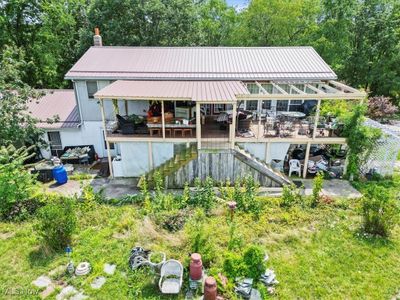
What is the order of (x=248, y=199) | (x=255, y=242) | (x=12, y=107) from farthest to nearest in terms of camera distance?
(x=12, y=107) < (x=248, y=199) < (x=255, y=242)

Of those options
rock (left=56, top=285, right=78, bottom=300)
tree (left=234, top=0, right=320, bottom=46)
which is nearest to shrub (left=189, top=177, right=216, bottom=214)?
rock (left=56, top=285, right=78, bottom=300)

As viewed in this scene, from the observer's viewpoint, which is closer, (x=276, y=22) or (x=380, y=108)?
(x=380, y=108)

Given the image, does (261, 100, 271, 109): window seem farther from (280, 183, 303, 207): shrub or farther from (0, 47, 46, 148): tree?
(0, 47, 46, 148): tree

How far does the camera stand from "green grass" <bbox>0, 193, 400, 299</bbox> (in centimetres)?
718

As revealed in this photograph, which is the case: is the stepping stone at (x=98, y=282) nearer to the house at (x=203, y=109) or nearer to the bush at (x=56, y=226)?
the bush at (x=56, y=226)

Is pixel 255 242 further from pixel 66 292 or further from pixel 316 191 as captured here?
pixel 66 292

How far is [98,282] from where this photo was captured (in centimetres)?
729

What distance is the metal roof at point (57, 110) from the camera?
1510 centimetres

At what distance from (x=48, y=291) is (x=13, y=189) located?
4.95m

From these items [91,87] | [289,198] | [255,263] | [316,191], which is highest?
[91,87]

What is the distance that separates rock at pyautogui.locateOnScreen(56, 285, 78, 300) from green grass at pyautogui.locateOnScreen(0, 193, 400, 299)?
140 mm

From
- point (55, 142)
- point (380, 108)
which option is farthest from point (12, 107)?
point (380, 108)

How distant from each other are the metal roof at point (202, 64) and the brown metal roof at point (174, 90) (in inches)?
29.3

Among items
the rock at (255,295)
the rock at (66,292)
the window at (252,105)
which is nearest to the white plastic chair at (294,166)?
the window at (252,105)
